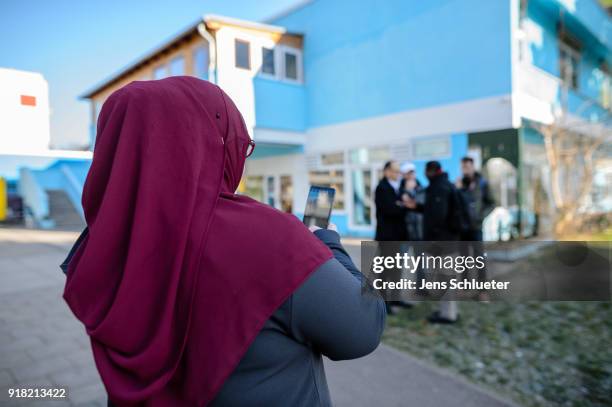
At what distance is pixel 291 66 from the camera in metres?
13.7

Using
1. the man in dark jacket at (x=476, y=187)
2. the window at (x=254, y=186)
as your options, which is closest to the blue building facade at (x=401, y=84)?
the window at (x=254, y=186)

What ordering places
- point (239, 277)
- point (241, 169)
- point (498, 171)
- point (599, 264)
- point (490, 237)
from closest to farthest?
point (239, 277) < point (241, 169) < point (599, 264) < point (490, 237) < point (498, 171)

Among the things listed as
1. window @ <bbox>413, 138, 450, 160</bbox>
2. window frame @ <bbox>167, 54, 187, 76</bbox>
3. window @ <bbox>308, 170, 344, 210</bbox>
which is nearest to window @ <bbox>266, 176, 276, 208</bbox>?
window @ <bbox>308, 170, 344, 210</bbox>

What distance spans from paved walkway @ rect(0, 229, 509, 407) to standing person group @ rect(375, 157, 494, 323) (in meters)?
1.44

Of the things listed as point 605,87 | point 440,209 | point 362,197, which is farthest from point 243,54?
point 605,87

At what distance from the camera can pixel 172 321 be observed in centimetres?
96

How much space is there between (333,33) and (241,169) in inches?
508

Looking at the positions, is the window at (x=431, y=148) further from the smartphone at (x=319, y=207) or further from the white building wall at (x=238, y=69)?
the smartphone at (x=319, y=207)

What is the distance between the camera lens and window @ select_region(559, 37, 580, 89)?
12055 millimetres

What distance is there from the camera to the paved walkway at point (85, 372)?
3043 millimetres

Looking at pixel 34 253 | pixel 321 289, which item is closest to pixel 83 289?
pixel 321 289

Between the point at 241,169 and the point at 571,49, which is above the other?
the point at 571,49

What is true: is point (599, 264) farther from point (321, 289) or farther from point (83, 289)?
point (83, 289)

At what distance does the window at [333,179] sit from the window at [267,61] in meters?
3.57
